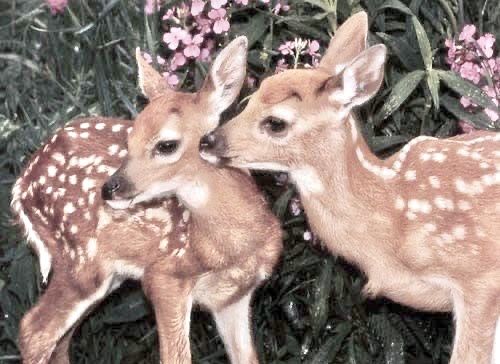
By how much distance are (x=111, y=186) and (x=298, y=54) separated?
45cm

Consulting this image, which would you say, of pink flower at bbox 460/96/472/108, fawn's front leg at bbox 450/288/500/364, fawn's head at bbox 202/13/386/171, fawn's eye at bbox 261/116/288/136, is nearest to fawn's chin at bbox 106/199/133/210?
fawn's head at bbox 202/13/386/171

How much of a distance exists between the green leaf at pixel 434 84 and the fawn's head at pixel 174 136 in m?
0.39

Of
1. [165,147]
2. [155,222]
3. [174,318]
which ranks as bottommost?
[174,318]

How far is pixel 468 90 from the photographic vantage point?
2564mm

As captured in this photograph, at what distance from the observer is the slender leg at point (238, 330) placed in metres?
2.59

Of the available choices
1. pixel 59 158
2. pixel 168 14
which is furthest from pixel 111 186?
pixel 168 14

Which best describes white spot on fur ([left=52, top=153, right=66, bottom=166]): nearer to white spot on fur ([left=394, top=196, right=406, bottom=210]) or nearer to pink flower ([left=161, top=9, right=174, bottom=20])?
pink flower ([left=161, top=9, right=174, bottom=20])

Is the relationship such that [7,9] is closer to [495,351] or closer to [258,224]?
[258,224]

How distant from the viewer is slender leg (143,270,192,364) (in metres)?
2.48

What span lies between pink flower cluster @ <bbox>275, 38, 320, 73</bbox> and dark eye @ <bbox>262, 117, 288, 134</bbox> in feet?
0.80

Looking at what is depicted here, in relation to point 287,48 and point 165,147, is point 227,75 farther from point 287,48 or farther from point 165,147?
point 287,48

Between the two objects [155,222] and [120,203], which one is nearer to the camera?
[120,203]

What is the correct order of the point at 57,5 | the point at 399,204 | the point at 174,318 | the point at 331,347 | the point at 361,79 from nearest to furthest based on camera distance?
the point at 361,79 < the point at 399,204 < the point at 174,318 < the point at 331,347 < the point at 57,5

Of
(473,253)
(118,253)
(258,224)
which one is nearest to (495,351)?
(473,253)
